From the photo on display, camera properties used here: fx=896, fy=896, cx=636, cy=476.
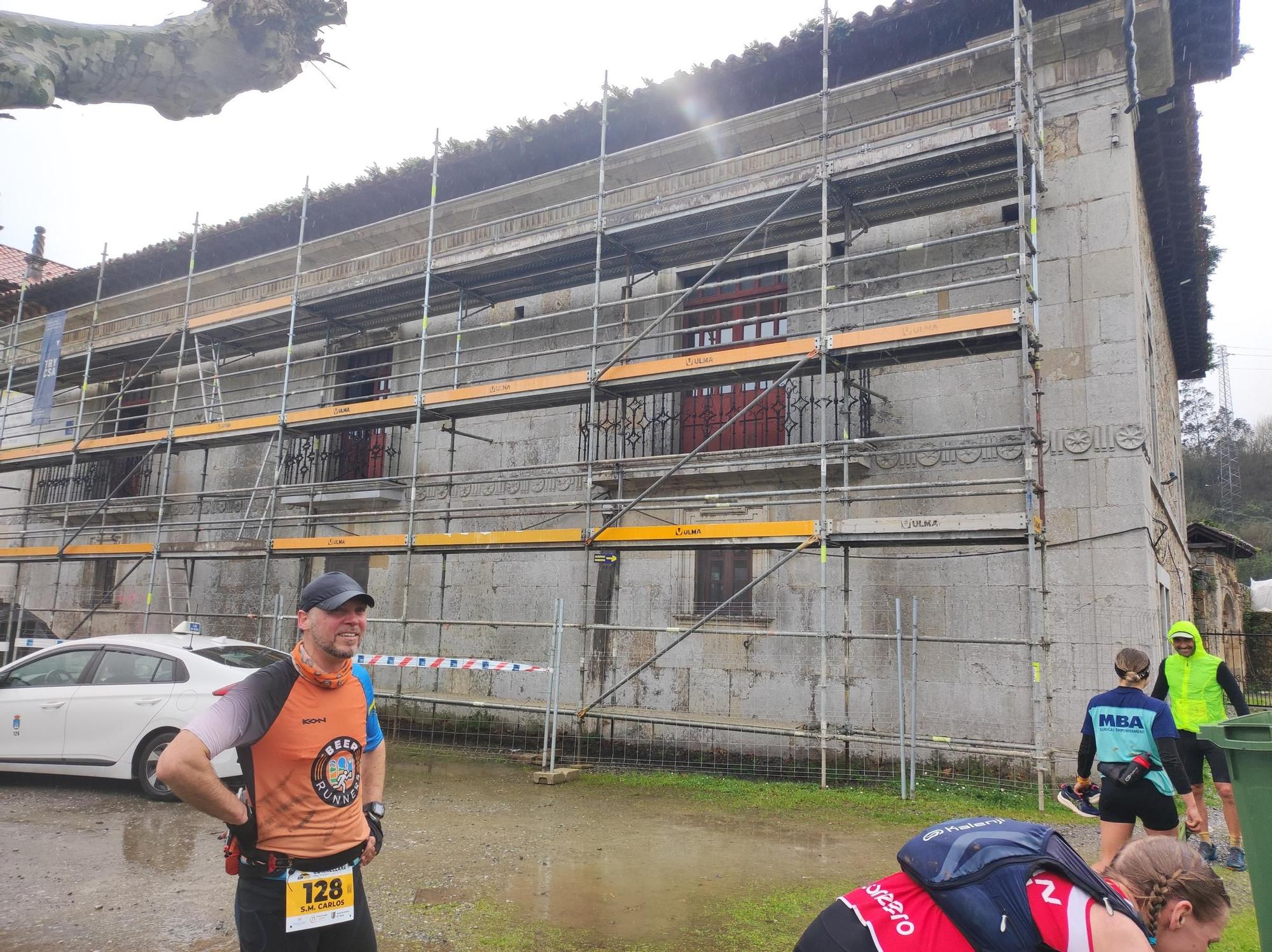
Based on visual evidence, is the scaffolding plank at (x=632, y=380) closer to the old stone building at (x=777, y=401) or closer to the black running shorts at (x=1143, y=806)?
the old stone building at (x=777, y=401)

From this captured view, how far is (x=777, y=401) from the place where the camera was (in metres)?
10.7

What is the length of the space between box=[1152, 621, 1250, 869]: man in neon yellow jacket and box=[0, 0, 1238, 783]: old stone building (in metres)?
1.29

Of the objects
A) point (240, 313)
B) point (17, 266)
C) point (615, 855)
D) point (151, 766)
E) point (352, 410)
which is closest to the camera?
point (615, 855)

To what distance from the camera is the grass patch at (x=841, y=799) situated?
25.2 ft

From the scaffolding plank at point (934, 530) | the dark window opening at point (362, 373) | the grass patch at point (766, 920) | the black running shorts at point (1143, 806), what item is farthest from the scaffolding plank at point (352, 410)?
the black running shorts at point (1143, 806)

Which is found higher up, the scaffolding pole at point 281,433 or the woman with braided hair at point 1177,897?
the scaffolding pole at point 281,433

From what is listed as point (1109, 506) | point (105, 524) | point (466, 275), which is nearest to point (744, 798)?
point (1109, 506)

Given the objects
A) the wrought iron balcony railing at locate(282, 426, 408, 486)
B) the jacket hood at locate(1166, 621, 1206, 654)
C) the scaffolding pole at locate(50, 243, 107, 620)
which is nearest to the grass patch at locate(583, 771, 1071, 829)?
the jacket hood at locate(1166, 621, 1206, 654)

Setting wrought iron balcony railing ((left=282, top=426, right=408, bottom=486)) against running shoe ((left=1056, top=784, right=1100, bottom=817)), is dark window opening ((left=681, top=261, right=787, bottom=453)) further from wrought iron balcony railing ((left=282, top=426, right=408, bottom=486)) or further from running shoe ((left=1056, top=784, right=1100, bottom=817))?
running shoe ((left=1056, top=784, right=1100, bottom=817))

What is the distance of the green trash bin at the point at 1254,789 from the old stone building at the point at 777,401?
4.43 m

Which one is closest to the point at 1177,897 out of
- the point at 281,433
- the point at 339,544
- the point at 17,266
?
the point at 339,544

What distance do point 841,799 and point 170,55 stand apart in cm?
761

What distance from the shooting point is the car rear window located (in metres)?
8.06

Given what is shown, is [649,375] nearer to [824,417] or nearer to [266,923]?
[824,417]
